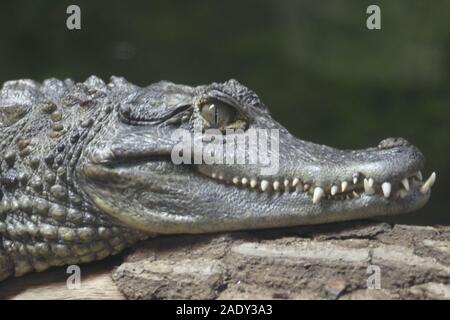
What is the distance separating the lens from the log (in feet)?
9.64

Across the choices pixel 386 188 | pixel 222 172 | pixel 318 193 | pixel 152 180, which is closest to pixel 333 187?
pixel 318 193

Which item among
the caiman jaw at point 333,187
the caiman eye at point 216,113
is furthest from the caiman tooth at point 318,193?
the caiman eye at point 216,113

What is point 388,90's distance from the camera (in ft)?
27.7

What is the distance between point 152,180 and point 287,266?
2.47ft

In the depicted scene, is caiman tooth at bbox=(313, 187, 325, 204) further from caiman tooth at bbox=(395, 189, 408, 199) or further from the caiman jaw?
caiman tooth at bbox=(395, 189, 408, 199)

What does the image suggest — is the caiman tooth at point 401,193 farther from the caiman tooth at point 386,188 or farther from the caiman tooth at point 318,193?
the caiman tooth at point 318,193

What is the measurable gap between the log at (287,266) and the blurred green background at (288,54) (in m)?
4.08

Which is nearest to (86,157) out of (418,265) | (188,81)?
(418,265)

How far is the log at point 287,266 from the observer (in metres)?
2.94

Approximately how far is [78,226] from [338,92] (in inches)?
236

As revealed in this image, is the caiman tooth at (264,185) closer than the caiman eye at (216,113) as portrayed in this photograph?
Yes
